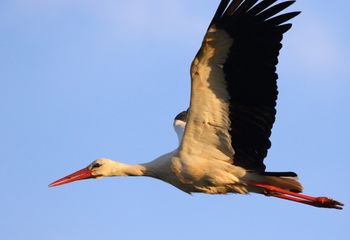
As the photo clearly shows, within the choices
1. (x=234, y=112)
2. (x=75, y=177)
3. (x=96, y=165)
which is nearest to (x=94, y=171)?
(x=96, y=165)

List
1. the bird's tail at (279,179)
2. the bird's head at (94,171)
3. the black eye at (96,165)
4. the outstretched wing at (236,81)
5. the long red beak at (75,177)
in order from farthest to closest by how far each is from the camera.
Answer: the long red beak at (75,177) → the black eye at (96,165) → the bird's head at (94,171) → the bird's tail at (279,179) → the outstretched wing at (236,81)

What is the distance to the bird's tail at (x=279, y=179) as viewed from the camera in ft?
39.3

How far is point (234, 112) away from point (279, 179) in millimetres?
1072

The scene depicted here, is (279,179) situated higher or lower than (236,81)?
lower

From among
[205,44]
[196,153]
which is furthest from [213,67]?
[196,153]

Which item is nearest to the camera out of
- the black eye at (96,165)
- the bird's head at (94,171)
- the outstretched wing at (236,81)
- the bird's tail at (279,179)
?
the outstretched wing at (236,81)

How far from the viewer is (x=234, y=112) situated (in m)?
11.7

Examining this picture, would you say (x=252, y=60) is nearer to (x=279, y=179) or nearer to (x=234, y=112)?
(x=234, y=112)

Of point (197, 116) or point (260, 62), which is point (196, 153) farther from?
point (260, 62)

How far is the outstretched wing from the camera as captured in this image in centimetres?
1129

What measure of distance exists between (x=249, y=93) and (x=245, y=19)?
0.90 meters

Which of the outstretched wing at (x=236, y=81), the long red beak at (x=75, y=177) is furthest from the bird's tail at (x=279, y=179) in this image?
the long red beak at (x=75, y=177)

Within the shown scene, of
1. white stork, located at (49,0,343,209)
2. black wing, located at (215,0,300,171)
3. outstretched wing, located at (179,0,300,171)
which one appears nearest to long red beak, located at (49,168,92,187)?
white stork, located at (49,0,343,209)

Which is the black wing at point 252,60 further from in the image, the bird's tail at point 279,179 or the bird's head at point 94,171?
the bird's head at point 94,171
